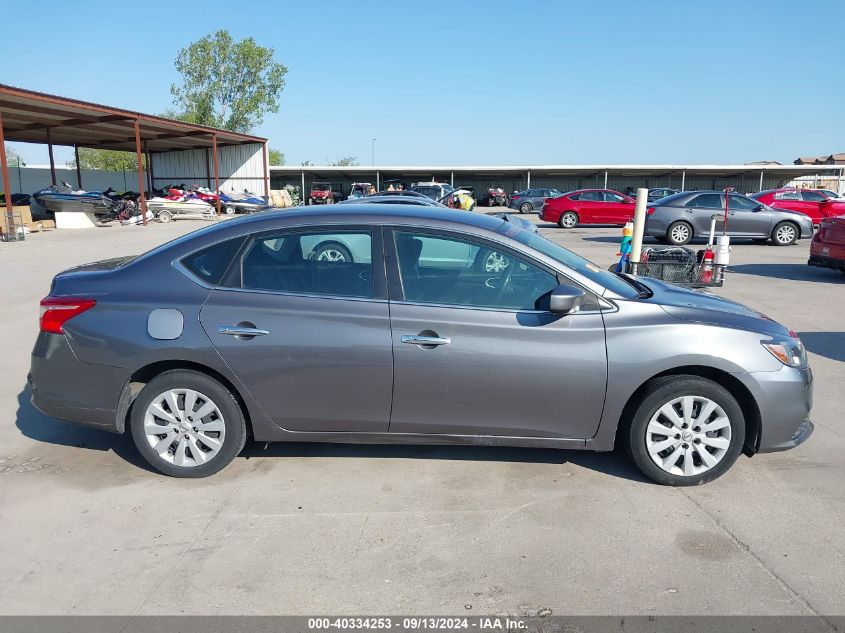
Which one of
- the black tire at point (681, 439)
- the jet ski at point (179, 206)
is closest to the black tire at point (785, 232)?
the black tire at point (681, 439)

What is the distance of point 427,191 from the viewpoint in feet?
91.4

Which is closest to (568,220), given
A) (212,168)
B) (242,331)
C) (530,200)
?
(530,200)

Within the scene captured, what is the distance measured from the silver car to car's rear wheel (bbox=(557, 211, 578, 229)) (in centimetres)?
2260

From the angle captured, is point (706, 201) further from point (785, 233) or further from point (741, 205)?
point (785, 233)

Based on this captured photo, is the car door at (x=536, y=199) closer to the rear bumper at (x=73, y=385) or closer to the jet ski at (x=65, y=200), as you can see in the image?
the jet ski at (x=65, y=200)

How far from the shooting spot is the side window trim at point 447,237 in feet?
12.5

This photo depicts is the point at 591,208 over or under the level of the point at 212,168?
under

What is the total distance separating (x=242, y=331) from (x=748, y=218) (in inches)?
703

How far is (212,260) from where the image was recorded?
4.05 metres

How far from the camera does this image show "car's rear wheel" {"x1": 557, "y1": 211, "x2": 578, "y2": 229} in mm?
25984

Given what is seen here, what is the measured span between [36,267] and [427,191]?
17358mm

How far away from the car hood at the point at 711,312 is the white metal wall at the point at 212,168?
3572 centimetres

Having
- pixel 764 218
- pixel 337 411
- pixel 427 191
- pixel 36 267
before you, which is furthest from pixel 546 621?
pixel 427 191

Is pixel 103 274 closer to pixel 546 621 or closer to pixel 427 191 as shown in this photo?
pixel 546 621
